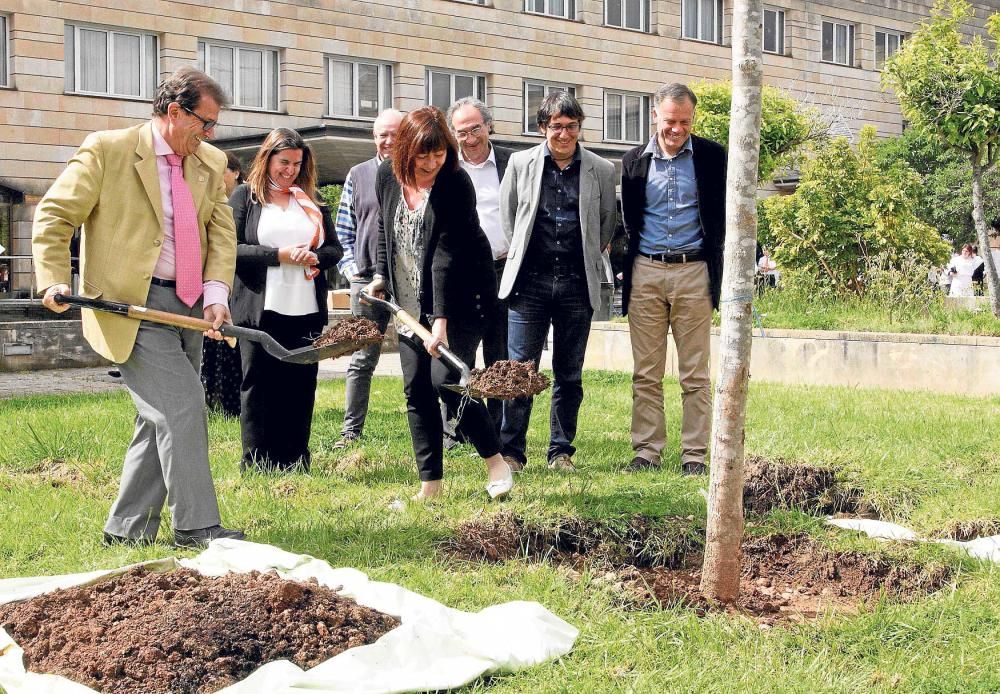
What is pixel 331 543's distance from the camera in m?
5.08

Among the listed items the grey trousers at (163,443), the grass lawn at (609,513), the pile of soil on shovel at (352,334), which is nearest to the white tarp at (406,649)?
the grass lawn at (609,513)

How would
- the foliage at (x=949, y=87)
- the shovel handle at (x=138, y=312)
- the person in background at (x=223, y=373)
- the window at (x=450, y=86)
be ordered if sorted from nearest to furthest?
the shovel handle at (x=138, y=312), the person in background at (x=223, y=373), the foliage at (x=949, y=87), the window at (x=450, y=86)

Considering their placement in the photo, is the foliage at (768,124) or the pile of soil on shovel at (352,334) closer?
the pile of soil on shovel at (352,334)

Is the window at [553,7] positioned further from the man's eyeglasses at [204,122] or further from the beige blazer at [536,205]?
the man's eyeglasses at [204,122]

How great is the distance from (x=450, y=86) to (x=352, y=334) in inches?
970

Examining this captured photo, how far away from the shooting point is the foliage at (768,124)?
28.1 meters

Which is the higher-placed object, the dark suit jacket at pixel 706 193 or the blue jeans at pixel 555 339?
the dark suit jacket at pixel 706 193

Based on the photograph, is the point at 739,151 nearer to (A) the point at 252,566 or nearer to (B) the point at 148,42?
(A) the point at 252,566

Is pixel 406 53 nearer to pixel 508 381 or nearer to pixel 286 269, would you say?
pixel 286 269

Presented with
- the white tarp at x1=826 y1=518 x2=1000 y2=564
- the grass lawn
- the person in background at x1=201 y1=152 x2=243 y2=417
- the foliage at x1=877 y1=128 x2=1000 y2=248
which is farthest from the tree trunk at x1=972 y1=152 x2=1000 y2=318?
the foliage at x1=877 y1=128 x2=1000 y2=248

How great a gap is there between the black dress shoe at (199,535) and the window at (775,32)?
113 feet

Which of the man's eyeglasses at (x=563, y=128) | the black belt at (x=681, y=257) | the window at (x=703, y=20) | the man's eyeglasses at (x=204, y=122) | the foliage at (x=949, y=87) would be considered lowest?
the black belt at (x=681, y=257)

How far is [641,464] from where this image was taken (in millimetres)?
6996

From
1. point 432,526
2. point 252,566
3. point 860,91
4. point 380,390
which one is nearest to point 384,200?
point 432,526
